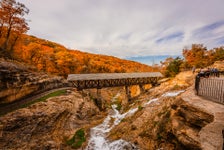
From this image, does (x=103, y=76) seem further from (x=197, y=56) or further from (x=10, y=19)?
(x=197, y=56)

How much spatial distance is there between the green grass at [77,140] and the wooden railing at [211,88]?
34.9 ft

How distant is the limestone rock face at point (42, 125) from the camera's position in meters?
9.02

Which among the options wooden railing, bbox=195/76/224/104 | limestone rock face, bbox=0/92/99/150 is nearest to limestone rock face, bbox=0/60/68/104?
limestone rock face, bbox=0/92/99/150

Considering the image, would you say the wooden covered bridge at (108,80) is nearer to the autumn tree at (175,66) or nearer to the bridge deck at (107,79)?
the bridge deck at (107,79)

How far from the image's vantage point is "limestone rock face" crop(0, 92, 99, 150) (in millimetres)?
9016

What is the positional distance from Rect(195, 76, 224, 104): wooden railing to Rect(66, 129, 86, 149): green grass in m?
10.6

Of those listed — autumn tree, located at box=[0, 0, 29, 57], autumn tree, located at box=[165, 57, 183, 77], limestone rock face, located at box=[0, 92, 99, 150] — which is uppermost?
autumn tree, located at box=[0, 0, 29, 57]

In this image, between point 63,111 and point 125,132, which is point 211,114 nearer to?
point 125,132

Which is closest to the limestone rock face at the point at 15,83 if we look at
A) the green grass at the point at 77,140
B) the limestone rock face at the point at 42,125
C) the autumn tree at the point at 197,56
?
the limestone rock face at the point at 42,125

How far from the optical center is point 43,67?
1243 inches

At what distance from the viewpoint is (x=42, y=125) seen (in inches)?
436

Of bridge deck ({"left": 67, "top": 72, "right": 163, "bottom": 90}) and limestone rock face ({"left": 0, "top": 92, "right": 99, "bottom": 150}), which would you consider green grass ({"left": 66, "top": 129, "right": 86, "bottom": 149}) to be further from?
bridge deck ({"left": 67, "top": 72, "right": 163, "bottom": 90})

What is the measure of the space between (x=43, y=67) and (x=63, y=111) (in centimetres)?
2194

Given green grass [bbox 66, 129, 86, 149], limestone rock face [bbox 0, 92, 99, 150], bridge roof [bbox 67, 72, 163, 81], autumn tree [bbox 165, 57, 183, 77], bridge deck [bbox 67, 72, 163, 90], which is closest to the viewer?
limestone rock face [bbox 0, 92, 99, 150]
